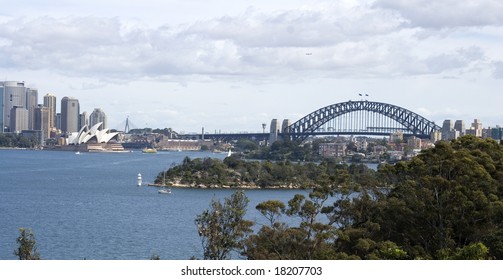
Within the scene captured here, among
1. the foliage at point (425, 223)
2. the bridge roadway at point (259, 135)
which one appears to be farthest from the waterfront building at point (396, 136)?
the foliage at point (425, 223)

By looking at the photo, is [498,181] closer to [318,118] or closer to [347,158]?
[347,158]

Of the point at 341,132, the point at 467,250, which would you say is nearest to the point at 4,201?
the point at 467,250

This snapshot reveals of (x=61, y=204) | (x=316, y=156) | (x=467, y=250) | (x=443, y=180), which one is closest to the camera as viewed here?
(x=467, y=250)

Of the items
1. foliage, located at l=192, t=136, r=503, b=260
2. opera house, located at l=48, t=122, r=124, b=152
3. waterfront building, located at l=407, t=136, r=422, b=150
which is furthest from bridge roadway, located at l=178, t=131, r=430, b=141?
foliage, located at l=192, t=136, r=503, b=260

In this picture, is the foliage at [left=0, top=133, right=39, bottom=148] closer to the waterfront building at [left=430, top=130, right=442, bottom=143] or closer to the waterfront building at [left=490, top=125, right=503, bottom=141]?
the waterfront building at [left=430, top=130, right=442, bottom=143]

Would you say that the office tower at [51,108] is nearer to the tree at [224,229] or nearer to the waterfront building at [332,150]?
the waterfront building at [332,150]

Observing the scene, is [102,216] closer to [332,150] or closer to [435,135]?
[332,150]
